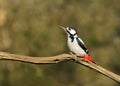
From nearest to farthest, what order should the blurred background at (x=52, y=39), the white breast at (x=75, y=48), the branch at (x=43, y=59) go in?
the branch at (x=43, y=59), the white breast at (x=75, y=48), the blurred background at (x=52, y=39)

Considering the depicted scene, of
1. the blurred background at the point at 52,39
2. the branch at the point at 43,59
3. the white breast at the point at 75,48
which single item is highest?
the blurred background at the point at 52,39

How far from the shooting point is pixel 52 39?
57.2 feet

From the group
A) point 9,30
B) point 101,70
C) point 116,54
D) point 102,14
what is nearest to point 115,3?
point 102,14

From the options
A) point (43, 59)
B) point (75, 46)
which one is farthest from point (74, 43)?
point (43, 59)

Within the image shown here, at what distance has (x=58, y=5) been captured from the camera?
61.4 ft

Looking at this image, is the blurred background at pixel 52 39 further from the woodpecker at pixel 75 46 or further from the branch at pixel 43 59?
the branch at pixel 43 59

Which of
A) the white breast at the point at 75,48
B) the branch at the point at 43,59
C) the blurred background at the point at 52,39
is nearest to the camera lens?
the branch at the point at 43,59

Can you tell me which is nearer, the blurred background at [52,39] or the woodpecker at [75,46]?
the woodpecker at [75,46]

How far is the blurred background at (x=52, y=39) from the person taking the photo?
16625 millimetres

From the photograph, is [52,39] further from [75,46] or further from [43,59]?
[43,59]

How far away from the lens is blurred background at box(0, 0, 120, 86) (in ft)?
54.5

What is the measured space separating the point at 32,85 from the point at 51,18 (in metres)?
2.79

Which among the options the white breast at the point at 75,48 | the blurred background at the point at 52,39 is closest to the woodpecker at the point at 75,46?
the white breast at the point at 75,48

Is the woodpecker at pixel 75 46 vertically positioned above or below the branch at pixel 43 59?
above
